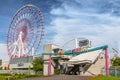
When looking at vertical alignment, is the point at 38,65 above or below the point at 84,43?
below

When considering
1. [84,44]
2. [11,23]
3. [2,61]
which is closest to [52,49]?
[84,44]

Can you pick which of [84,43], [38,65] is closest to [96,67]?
[84,43]

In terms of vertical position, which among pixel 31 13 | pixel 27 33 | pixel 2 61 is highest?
pixel 31 13

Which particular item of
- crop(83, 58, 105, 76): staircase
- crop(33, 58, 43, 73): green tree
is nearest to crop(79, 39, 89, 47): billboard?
crop(83, 58, 105, 76): staircase

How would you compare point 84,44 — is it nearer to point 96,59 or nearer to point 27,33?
point 96,59

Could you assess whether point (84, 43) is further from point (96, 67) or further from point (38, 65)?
point (38, 65)

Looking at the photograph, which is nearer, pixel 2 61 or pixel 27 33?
pixel 27 33

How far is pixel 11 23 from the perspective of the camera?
65312 mm

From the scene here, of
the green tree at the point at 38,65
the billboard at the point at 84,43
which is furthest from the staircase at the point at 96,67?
the green tree at the point at 38,65

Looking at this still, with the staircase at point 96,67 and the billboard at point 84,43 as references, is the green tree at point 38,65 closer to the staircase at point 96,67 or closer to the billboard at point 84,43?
the billboard at point 84,43

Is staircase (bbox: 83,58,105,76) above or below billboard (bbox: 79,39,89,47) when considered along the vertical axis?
below

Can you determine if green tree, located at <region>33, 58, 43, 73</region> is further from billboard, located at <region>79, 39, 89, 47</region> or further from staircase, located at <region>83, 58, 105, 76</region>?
staircase, located at <region>83, 58, 105, 76</region>

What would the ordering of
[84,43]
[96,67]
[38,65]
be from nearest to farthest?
1. [96,67]
2. [84,43]
3. [38,65]

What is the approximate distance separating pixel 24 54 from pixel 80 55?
→ 52.7ft
